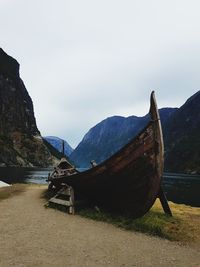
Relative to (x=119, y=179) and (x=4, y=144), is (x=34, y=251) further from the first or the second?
(x=4, y=144)

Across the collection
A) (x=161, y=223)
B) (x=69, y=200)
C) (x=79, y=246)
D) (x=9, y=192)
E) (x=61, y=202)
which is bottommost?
(x=79, y=246)

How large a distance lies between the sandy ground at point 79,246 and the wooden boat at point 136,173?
5.98ft

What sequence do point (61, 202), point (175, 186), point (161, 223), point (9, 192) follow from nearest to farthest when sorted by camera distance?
point (161, 223) → point (61, 202) → point (9, 192) → point (175, 186)

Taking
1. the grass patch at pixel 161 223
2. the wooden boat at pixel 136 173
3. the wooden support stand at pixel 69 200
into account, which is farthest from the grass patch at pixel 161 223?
the wooden boat at pixel 136 173

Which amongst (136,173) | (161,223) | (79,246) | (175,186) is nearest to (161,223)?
Result: (161,223)

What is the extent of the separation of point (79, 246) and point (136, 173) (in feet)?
18.5

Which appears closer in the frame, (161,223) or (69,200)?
(161,223)

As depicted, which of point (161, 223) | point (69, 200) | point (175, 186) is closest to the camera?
point (161, 223)

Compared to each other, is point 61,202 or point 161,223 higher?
point 61,202

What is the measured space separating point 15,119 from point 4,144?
31426 mm

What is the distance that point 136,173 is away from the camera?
54.3 feet

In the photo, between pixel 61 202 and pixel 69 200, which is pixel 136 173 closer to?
pixel 69 200

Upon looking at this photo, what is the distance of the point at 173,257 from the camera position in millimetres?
11297

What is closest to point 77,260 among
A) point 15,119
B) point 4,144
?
point 4,144
